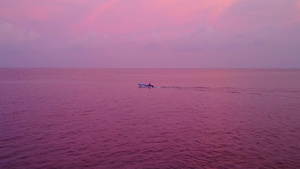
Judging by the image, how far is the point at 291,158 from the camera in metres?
18.6

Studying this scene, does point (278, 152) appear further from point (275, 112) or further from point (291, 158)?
point (275, 112)

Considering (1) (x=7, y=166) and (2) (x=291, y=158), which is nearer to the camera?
(1) (x=7, y=166)

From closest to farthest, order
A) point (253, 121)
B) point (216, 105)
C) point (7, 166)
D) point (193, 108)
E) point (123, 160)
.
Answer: point (7, 166) < point (123, 160) < point (253, 121) < point (193, 108) < point (216, 105)

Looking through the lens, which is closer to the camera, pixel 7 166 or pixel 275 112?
pixel 7 166

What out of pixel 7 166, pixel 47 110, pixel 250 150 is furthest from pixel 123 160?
pixel 47 110

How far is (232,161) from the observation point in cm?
1812

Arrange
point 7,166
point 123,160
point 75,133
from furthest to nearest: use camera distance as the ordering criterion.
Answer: point 75,133
point 123,160
point 7,166

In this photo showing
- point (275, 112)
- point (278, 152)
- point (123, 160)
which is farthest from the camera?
point (275, 112)

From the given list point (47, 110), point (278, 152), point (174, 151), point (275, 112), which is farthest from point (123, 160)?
point (275, 112)

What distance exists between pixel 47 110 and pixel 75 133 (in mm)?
13861

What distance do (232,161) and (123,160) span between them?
7.81m

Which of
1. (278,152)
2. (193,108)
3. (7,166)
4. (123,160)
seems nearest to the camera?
(7,166)

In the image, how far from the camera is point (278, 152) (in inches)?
779

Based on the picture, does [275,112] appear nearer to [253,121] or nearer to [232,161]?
[253,121]
